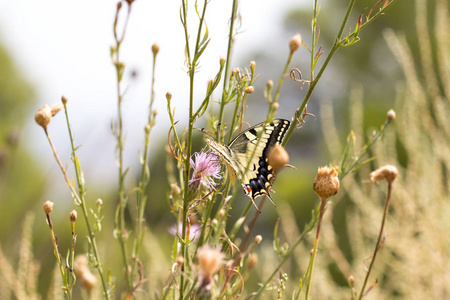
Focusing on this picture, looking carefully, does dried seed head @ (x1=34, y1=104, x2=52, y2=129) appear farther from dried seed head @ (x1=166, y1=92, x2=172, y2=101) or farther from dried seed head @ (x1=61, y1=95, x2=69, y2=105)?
dried seed head @ (x1=166, y1=92, x2=172, y2=101)

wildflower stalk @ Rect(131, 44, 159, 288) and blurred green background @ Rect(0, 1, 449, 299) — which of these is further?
blurred green background @ Rect(0, 1, 449, 299)

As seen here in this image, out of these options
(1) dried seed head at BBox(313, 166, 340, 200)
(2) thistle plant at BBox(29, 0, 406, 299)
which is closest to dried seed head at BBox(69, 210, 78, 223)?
(2) thistle plant at BBox(29, 0, 406, 299)

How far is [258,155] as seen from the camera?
633 mm

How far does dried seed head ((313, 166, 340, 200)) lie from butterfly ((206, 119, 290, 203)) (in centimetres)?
7

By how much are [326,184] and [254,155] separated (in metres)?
0.19

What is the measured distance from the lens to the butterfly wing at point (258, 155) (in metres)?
0.56

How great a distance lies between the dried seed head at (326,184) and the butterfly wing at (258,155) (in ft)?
0.28

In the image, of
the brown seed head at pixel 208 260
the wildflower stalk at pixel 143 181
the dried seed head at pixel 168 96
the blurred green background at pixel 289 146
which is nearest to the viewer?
the brown seed head at pixel 208 260

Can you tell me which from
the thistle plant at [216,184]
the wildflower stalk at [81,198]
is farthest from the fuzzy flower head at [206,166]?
the wildflower stalk at [81,198]

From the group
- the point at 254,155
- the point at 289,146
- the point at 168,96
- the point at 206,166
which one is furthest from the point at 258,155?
the point at 289,146

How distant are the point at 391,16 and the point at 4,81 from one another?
5297mm

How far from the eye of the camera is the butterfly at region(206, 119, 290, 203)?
512 millimetres

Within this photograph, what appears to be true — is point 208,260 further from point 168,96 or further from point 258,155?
point 258,155

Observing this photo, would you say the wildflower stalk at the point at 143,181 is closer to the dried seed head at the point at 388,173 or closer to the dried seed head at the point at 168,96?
the dried seed head at the point at 168,96
